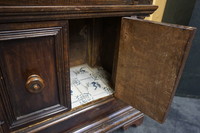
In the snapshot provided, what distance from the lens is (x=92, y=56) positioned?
111cm

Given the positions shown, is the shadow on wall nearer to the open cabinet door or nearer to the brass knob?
Result: the open cabinet door

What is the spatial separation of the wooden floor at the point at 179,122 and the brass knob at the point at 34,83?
2.01 feet

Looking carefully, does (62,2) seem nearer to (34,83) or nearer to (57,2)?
→ (57,2)

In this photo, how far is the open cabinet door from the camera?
489mm

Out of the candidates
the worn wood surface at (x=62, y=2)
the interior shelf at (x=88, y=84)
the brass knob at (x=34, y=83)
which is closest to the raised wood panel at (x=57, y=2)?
the worn wood surface at (x=62, y=2)

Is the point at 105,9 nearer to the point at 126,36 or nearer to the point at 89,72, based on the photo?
the point at 126,36

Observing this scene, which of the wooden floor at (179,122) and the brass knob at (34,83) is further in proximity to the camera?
the wooden floor at (179,122)

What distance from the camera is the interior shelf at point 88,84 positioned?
78 cm

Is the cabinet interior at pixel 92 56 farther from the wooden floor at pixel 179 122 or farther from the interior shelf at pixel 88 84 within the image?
the wooden floor at pixel 179 122

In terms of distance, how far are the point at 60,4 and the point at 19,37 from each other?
0.16 meters

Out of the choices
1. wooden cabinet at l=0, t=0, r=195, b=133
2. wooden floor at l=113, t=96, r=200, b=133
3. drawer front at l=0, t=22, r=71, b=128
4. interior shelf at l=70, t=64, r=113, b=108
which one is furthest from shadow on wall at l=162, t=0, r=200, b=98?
drawer front at l=0, t=22, r=71, b=128

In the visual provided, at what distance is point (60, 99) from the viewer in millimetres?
640

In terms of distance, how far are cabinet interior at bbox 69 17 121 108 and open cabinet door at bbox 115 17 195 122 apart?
0.56 ft

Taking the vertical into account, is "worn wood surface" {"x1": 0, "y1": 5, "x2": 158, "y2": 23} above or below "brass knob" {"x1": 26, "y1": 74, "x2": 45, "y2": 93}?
above
